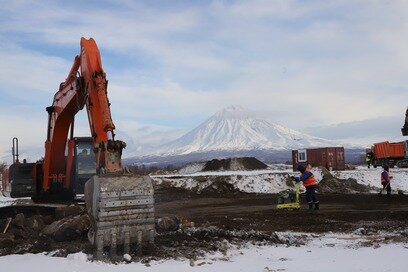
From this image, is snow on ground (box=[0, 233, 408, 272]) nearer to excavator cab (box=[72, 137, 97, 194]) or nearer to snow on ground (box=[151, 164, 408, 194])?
excavator cab (box=[72, 137, 97, 194])

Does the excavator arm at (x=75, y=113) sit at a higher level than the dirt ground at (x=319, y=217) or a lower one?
higher

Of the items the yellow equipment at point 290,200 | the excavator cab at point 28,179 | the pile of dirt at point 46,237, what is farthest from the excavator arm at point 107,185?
the yellow equipment at point 290,200

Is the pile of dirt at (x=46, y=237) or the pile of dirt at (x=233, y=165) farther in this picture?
the pile of dirt at (x=233, y=165)

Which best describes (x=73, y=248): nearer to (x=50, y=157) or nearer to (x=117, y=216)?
(x=117, y=216)

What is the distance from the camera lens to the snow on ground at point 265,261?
8.01 meters

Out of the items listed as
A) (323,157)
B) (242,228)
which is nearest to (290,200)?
(242,228)

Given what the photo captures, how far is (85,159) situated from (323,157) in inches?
1240

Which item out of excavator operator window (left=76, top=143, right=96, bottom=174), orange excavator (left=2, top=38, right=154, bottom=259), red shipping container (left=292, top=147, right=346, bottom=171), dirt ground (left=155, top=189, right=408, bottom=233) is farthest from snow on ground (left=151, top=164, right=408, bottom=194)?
orange excavator (left=2, top=38, right=154, bottom=259)

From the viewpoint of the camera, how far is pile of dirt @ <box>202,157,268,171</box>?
172 feet

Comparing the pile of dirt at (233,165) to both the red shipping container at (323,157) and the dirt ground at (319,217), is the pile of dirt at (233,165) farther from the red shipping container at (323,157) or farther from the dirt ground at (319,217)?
the dirt ground at (319,217)

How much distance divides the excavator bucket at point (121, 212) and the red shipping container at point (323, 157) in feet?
118

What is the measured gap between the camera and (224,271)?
787 centimetres

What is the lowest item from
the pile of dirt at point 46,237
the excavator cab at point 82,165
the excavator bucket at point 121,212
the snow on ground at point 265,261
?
the snow on ground at point 265,261

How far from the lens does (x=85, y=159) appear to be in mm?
15938
